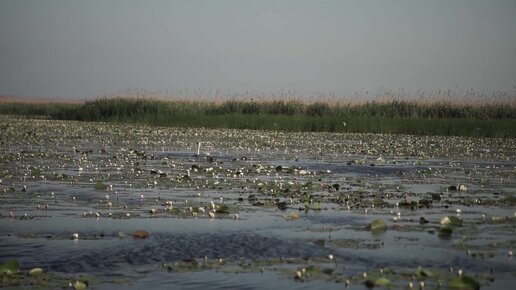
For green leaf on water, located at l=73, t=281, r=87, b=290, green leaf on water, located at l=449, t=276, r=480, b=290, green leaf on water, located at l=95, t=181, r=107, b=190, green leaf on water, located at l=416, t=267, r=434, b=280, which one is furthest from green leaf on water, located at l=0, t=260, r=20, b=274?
green leaf on water, located at l=95, t=181, r=107, b=190

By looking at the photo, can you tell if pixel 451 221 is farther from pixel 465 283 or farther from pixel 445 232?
pixel 465 283

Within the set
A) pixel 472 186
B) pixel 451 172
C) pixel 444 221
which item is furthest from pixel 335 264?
pixel 451 172

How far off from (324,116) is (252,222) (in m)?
35.1

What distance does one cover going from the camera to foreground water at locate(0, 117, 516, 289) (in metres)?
7.79

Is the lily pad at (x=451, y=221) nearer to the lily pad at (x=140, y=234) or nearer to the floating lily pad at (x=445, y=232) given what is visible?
the floating lily pad at (x=445, y=232)

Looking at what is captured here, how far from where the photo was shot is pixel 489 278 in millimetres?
7703

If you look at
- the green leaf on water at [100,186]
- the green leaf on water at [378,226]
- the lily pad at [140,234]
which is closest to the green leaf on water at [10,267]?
the lily pad at [140,234]

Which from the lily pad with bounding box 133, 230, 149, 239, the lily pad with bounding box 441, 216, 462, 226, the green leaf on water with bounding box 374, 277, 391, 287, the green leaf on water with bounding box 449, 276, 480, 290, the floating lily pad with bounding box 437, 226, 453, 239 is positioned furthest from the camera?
the lily pad with bounding box 441, 216, 462, 226

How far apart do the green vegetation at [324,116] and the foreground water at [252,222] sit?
18557mm

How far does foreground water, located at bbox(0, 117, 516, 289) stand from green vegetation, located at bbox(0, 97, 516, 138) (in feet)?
60.9

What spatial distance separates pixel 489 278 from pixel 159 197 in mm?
7253

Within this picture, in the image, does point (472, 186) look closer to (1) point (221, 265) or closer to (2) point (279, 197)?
(2) point (279, 197)

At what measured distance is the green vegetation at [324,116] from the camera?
40.8 meters

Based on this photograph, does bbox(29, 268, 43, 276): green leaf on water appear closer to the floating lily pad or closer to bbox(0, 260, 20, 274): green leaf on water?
bbox(0, 260, 20, 274): green leaf on water
